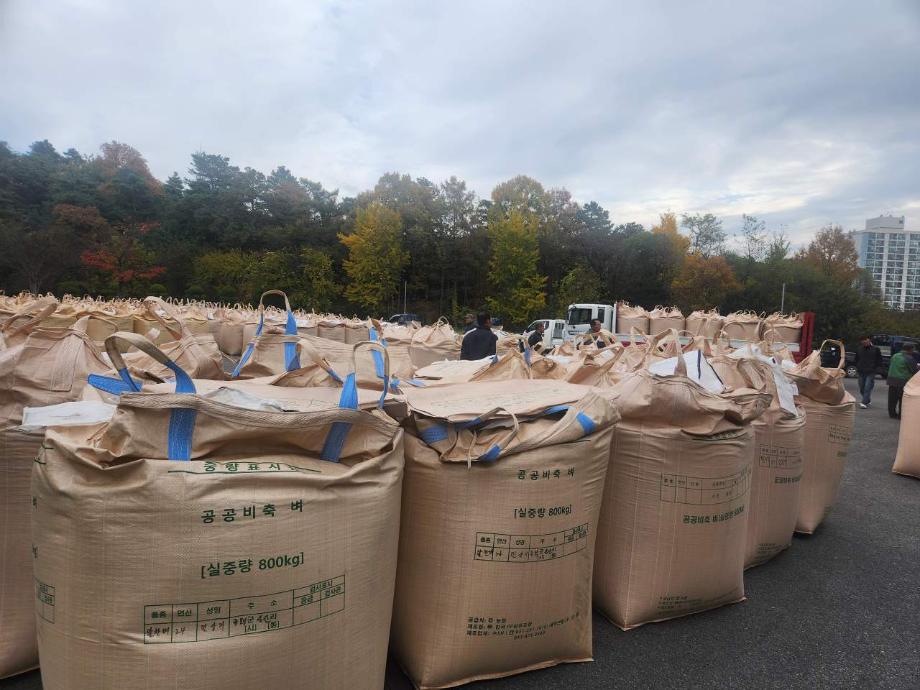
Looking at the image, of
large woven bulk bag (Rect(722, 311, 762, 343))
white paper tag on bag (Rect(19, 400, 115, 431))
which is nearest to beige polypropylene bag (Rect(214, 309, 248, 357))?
large woven bulk bag (Rect(722, 311, 762, 343))

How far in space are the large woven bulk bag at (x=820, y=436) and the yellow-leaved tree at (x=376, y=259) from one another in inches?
1230

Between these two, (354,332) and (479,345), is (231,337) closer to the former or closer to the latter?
(354,332)

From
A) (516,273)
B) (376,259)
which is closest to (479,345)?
(516,273)

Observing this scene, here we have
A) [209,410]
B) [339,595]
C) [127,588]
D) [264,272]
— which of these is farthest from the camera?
[264,272]

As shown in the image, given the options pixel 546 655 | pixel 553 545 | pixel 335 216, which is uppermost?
pixel 335 216

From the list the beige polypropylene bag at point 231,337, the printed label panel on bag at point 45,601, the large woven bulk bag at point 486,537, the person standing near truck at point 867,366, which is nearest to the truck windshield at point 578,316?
the person standing near truck at point 867,366

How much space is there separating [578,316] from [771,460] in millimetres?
13338

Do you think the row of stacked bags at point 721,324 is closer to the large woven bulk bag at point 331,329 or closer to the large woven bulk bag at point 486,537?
the large woven bulk bag at point 331,329

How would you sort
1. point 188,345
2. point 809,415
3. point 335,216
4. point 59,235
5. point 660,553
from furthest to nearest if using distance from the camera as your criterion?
point 335,216 → point 59,235 → point 809,415 → point 188,345 → point 660,553

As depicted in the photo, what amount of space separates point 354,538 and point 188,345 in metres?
1.76

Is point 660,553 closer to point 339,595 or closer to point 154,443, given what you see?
point 339,595

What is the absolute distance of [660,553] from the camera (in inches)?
91.7

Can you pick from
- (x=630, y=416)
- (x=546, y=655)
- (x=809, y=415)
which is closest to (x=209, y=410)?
(x=546, y=655)

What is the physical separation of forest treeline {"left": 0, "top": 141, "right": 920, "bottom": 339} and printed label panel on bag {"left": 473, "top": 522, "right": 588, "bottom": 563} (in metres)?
30.5
